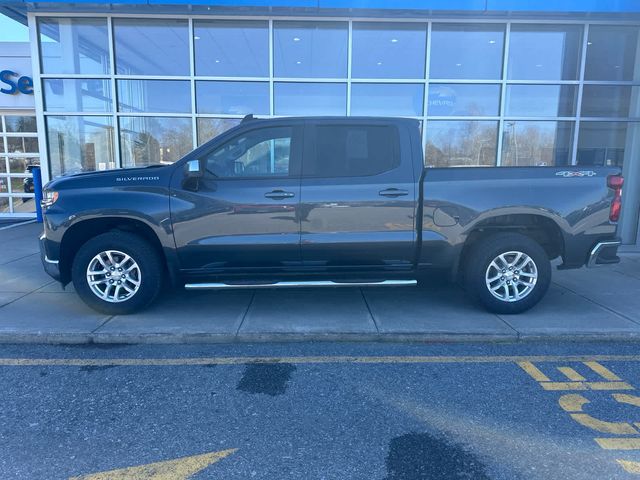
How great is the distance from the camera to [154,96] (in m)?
9.93

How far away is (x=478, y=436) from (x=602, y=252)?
10.2 feet

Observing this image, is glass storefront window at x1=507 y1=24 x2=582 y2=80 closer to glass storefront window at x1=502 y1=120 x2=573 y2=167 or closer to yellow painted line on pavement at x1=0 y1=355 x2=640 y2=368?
glass storefront window at x1=502 y1=120 x2=573 y2=167

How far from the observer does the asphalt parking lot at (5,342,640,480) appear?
2703mm

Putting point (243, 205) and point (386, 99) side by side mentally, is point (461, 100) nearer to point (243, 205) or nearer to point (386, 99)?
point (386, 99)

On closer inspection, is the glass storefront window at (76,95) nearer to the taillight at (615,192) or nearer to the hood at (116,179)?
the hood at (116,179)

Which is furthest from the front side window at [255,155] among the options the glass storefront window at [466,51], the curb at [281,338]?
the glass storefront window at [466,51]

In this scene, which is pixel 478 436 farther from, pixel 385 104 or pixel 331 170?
pixel 385 104

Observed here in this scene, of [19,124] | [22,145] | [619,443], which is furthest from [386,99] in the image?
[22,145]

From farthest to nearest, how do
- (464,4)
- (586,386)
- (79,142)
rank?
(79,142)
(464,4)
(586,386)

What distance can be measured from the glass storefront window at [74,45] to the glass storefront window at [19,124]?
3.65 metres

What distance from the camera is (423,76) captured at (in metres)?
9.78

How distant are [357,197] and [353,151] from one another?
0.53m

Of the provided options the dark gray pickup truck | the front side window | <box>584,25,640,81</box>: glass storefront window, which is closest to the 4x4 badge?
A: the dark gray pickup truck

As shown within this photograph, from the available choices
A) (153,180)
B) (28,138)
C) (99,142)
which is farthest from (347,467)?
(28,138)
